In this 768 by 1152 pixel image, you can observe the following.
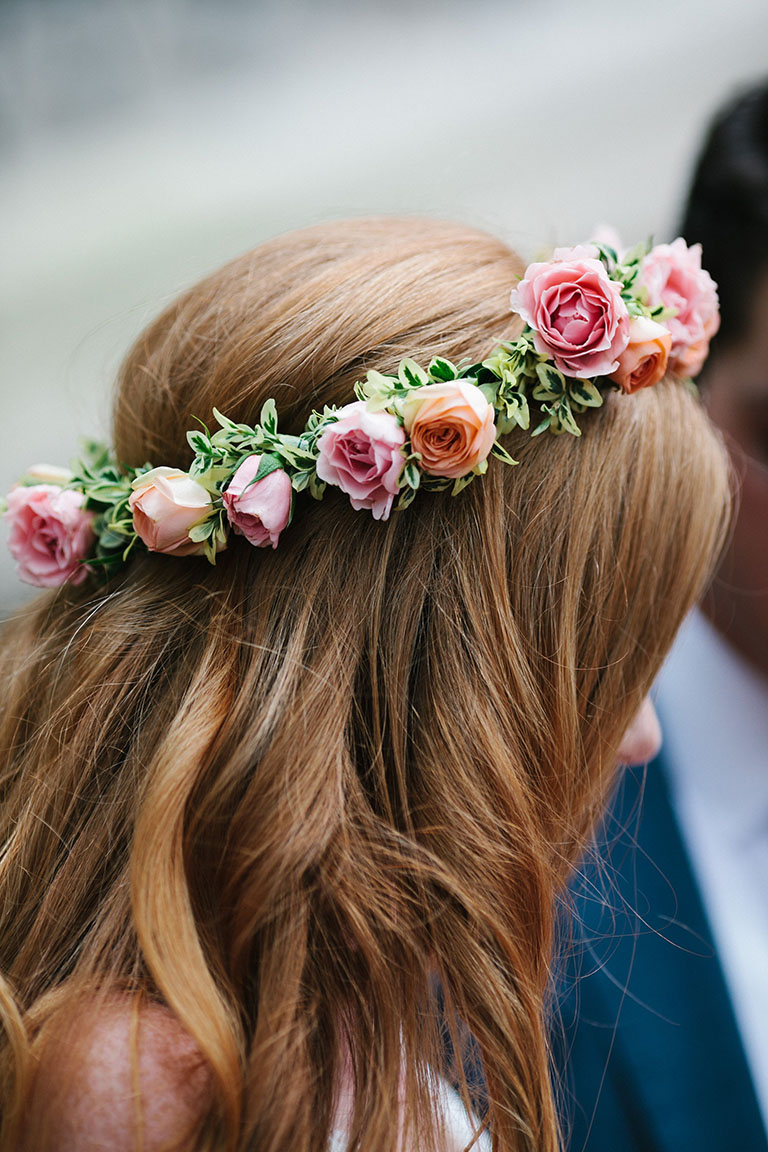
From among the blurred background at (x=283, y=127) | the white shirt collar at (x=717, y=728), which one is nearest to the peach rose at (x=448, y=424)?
the white shirt collar at (x=717, y=728)

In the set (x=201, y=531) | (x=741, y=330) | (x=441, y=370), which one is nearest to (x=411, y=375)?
(x=441, y=370)

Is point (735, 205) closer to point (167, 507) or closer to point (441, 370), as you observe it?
point (441, 370)

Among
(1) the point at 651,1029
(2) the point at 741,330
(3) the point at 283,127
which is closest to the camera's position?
(1) the point at 651,1029

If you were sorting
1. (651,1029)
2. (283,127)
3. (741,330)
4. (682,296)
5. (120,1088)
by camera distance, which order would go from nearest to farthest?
(120,1088) → (682,296) → (651,1029) → (741,330) → (283,127)

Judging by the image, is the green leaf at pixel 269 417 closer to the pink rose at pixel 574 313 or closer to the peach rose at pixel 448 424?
the peach rose at pixel 448 424

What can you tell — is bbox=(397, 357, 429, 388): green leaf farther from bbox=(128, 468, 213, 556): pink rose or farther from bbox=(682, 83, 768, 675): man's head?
bbox=(682, 83, 768, 675): man's head

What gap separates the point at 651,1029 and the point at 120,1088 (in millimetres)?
750

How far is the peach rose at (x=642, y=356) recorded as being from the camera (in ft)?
2.69

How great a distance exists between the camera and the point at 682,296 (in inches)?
36.4

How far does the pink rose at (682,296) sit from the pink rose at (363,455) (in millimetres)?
359

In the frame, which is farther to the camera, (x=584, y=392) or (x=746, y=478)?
(x=746, y=478)

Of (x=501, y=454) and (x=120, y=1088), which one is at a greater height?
(x=501, y=454)

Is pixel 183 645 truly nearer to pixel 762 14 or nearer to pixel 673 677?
pixel 673 677

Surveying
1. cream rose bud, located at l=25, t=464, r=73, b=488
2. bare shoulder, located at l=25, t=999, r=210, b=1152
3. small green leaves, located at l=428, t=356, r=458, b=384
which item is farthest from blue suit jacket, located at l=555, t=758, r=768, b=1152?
cream rose bud, located at l=25, t=464, r=73, b=488
